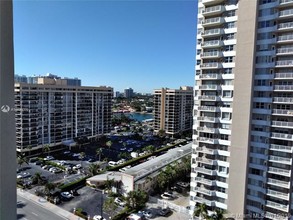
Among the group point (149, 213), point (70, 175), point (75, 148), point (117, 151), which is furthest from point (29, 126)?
point (149, 213)

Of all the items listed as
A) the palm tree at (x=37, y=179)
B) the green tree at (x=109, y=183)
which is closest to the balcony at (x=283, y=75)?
the green tree at (x=109, y=183)

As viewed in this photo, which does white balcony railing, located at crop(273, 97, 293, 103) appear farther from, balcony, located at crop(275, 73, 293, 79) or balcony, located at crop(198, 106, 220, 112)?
balcony, located at crop(198, 106, 220, 112)

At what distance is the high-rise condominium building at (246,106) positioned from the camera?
70.9ft

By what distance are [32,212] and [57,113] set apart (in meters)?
32.2

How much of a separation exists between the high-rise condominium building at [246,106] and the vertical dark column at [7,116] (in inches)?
814

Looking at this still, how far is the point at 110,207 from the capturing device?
2817 centimetres

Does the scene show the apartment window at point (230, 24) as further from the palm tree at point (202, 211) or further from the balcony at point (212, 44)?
the palm tree at point (202, 211)

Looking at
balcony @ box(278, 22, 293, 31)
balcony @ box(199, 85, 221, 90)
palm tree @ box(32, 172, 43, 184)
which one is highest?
balcony @ box(278, 22, 293, 31)

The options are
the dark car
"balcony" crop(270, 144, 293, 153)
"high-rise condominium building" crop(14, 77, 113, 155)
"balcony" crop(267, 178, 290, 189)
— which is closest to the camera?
"balcony" crop(270, 144, 293, 153)

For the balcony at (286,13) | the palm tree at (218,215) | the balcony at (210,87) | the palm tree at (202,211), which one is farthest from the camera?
the balcony at (210,87)

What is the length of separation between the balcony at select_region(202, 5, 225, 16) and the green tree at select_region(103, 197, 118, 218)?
2345cm

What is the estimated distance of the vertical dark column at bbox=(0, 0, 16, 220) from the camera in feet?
21.2

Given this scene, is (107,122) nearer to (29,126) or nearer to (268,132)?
(29,126)

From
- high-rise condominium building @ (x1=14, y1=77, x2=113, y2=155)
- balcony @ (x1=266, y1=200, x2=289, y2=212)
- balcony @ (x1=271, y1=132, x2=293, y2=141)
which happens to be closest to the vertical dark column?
balcony @ (x1=271, y1=132, x2=293, y2=141)
